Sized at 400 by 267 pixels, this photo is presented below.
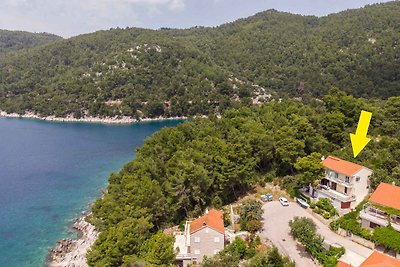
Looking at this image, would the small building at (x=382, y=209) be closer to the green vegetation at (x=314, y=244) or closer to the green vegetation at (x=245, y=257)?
the green vegetation at (x=314, y=244)

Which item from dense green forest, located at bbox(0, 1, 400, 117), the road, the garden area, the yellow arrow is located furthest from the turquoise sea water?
the yellow arrow

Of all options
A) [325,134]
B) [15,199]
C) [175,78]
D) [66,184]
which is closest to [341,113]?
[325,134]

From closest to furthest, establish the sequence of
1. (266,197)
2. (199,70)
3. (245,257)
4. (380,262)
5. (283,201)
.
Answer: (380,262) < (245,257) < (283,201) < (266,197) < (199,70)

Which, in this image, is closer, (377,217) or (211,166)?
(377,217)

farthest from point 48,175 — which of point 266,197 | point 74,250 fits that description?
point 266,197

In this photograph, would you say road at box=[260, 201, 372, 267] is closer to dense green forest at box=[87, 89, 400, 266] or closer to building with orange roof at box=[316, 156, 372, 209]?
building with orange roof at box=[316, 156, 372, 209]

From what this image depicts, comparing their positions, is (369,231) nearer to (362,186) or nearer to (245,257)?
(362,186)

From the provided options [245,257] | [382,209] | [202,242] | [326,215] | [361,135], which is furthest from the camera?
[361,135]
